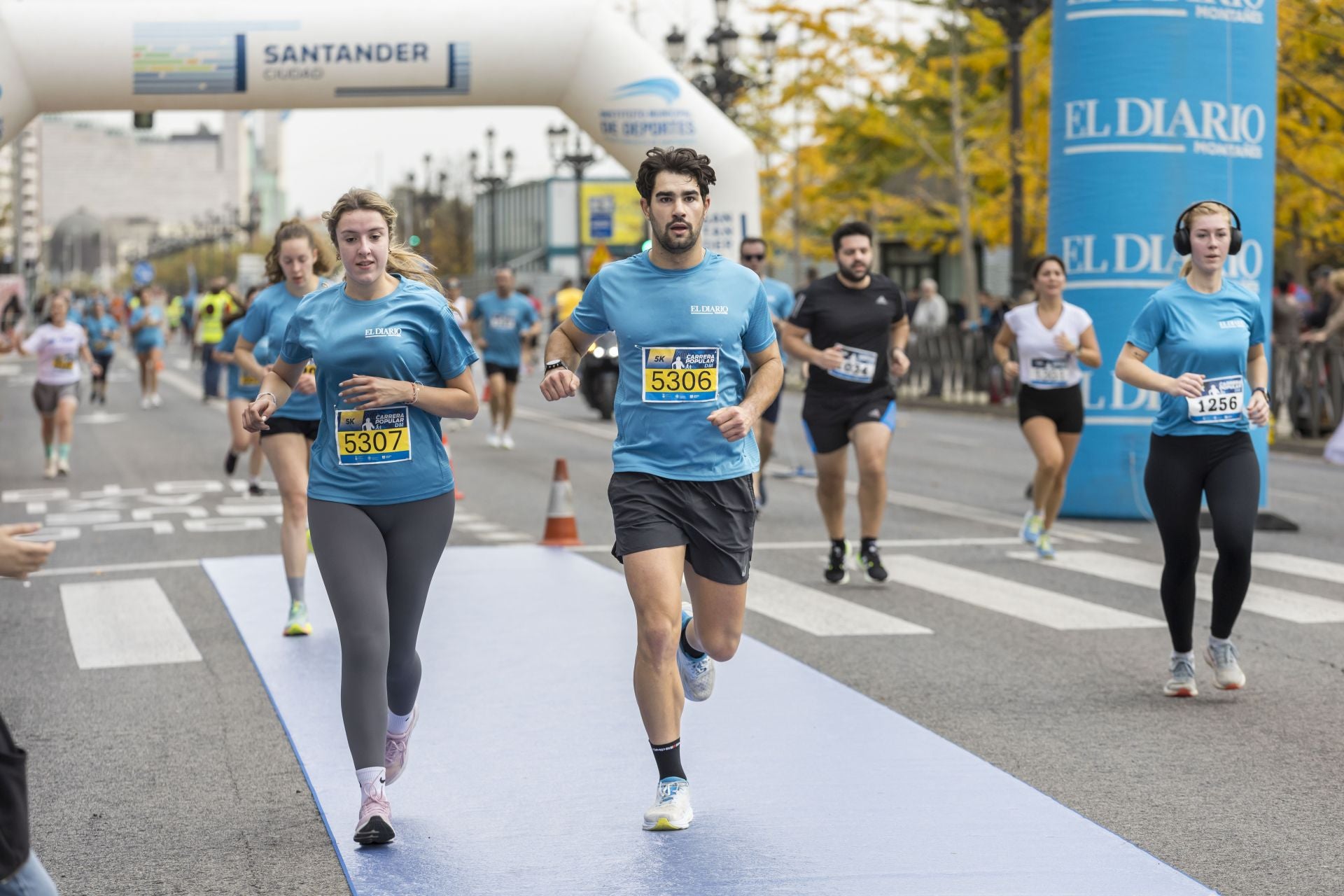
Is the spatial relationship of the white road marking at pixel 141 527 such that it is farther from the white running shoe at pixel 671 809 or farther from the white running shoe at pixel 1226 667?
the white running shoe at pixel 671 809

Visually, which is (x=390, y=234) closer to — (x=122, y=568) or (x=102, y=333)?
(x=122, y=568)

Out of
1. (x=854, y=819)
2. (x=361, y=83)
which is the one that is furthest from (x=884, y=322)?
(x=361, y=83)

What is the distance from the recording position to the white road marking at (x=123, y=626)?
8.45 metres

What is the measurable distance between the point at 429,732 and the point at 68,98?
10682 mm

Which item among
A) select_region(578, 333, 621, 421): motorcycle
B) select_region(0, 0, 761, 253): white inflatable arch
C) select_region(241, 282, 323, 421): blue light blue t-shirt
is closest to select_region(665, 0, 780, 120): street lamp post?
select_region(578, 333, 621, 421): motorcycle

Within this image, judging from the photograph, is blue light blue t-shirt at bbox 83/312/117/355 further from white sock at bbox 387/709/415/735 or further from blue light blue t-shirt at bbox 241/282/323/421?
white sock at bbox 387/709/415/735

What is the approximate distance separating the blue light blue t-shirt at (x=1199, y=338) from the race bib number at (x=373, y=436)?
3281 mm

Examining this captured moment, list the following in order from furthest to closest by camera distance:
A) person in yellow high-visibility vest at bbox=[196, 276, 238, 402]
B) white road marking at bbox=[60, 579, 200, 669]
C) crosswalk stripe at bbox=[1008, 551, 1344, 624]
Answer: person in yellow high-visibility vest at bbox=[196, 276, 238, 402] < crosswalk stripe at bbox=[1008, 551, 1344, 624] < white road marking at bbox=[60, 579, 200, 669]

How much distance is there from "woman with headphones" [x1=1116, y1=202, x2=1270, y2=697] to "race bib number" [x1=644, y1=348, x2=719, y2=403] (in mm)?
2341

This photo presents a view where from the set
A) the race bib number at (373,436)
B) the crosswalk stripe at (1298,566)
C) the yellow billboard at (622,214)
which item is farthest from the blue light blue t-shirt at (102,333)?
the yellow billboard at (622,214)

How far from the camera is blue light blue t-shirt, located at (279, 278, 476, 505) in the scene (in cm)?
529

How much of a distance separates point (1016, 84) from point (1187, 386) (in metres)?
20.7

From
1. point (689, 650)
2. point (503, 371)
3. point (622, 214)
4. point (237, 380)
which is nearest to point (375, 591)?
point (689, 650)

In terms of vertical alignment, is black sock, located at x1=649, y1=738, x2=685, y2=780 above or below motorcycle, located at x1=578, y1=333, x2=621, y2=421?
below
